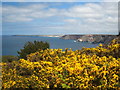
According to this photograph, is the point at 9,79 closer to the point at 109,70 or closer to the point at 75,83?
the point at 75,83

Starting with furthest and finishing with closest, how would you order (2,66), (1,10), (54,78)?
(1,10)
(2,66)
(54,78)

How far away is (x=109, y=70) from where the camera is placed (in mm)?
3377

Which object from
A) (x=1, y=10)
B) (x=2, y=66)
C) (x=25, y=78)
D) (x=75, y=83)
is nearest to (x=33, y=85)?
(x=25, y=78)

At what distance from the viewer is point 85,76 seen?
3.29m

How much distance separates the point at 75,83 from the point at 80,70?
0.27 metres

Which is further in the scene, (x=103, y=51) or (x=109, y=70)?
(x=103, y=51)

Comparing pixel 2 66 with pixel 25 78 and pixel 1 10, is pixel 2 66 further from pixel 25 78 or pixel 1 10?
pixel 1 10

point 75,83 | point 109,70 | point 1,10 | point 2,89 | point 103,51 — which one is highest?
point 1,10

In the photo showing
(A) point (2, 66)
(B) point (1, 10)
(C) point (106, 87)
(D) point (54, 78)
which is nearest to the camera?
(C) point (106, 87)

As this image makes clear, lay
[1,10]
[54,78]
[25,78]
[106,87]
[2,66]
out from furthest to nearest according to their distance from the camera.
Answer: [1,10] → [2,66] → [25,78] → [54,78] → [106,87]

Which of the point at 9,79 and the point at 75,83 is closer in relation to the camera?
the point at 75,83

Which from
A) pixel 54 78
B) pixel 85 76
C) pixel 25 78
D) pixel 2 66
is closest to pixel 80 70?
pixel 85 76

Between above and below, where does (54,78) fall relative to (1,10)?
below

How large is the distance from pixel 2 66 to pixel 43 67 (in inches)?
43.8
